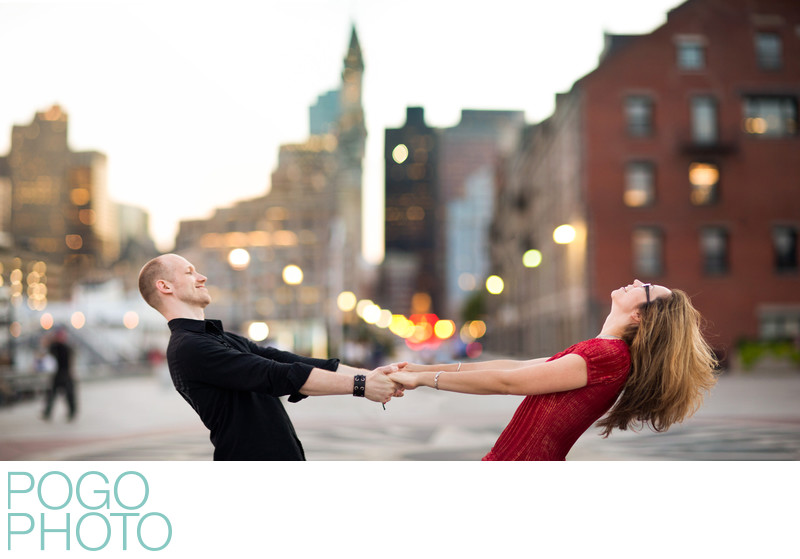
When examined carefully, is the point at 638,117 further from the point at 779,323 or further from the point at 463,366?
the point at 463,366

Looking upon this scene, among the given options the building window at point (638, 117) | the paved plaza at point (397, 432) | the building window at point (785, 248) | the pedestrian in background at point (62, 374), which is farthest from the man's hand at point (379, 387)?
the building window at point (785, 248)

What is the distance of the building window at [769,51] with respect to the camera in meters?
38.9

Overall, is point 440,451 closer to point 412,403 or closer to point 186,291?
point 186,291

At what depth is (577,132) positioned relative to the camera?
130ft

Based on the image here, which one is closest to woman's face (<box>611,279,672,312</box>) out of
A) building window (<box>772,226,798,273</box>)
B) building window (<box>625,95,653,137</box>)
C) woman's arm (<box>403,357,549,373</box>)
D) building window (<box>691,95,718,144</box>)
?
woman's arm (<box>403,357,549,373</box>)

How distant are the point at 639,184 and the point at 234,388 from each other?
3684cm

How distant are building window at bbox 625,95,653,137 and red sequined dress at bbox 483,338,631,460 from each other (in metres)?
36.8

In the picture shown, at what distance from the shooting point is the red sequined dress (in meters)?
3.64

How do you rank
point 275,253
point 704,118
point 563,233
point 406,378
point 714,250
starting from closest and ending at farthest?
point 406,378
point 563,233
point 714,250
point 704,118
point 275,253

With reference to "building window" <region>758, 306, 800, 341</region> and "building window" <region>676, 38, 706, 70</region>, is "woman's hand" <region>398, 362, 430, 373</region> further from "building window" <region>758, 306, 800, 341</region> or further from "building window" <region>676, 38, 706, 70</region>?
"building window" <region>676, 38, 706, 70</region>

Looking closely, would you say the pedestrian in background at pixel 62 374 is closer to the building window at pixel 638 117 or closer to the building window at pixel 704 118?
the building window at pixel 638 117

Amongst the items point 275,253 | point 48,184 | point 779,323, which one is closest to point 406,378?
point 779,323

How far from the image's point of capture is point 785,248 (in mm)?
38531

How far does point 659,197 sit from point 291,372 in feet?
121
